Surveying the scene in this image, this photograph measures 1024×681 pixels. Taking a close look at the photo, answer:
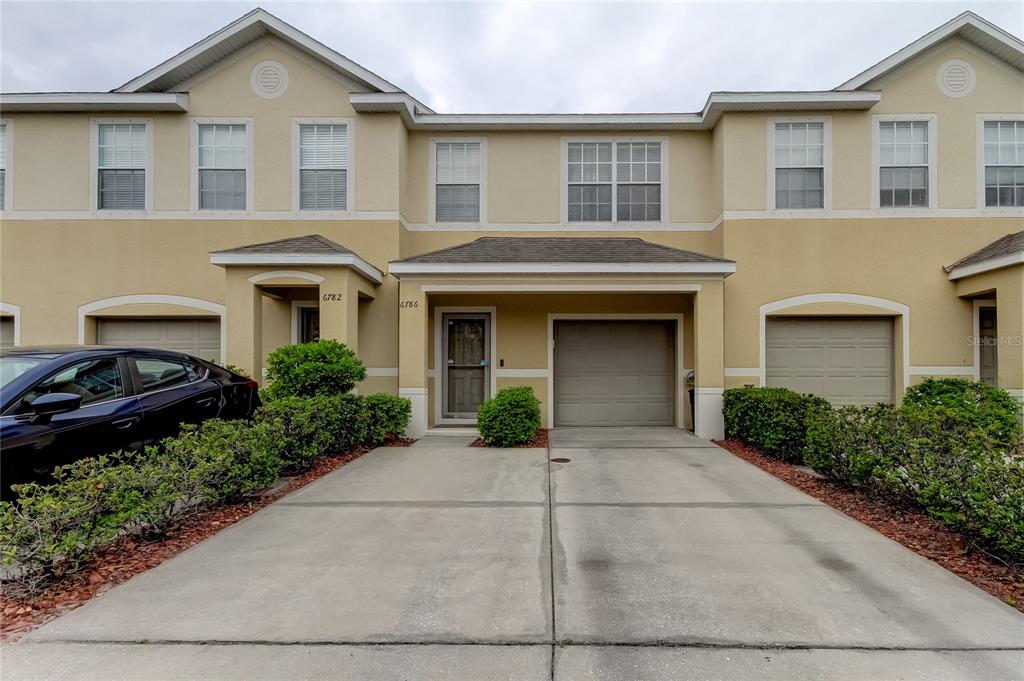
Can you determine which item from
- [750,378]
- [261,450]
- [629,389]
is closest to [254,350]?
[261,450]

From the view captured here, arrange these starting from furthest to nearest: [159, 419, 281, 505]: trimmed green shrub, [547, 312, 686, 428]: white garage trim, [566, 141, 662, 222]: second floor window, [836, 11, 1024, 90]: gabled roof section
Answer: [566, 141, 662, 222]: second floor window → [547, 312, 686, 428]: white garage trim → [836, 11, 1024, 90]: gabled roof section → [159, 419, 281, 505]: trimmed green shrub

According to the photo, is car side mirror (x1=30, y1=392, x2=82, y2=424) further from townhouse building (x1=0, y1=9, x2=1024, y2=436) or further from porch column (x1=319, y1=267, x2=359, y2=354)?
townhouse building (x1=0, y1=9, x2=1024, y2=436)

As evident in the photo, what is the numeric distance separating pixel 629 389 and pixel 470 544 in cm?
711

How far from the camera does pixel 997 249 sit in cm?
920

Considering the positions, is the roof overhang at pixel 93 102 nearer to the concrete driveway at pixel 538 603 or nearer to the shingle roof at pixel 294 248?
the shingle roof at pixel 294 248

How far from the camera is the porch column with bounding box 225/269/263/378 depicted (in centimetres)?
846

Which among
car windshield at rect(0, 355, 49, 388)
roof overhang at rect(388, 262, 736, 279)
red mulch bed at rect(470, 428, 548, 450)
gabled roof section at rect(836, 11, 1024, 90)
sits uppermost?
gabled roof section at rect(836, 11, 1024, 90)

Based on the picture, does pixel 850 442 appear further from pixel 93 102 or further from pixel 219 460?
pixel 93 102

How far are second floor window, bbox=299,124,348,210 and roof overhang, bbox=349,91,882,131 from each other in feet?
2.61

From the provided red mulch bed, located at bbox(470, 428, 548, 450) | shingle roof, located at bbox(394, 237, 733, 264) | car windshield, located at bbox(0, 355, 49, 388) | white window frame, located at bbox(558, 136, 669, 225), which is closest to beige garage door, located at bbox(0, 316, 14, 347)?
car windshield, located at bbox(0, 355, 49, 388)

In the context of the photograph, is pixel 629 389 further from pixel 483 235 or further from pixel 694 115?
pixel 694 115

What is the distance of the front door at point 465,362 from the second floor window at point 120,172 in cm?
695

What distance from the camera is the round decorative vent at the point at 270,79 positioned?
10242 millimetres

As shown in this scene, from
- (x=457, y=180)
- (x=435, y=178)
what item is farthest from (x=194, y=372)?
(x=457, y=180)
